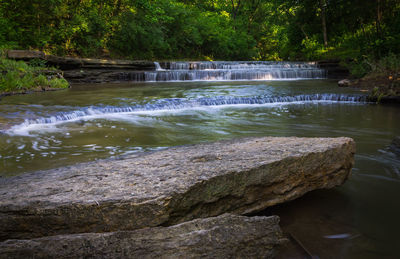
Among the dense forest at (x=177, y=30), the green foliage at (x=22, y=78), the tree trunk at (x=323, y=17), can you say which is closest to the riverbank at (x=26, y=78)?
the green foliage at (x=22, y=78)

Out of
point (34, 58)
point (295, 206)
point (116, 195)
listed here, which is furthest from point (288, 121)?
point (34, 58)

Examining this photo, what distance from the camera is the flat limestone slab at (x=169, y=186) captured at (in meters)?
1.76

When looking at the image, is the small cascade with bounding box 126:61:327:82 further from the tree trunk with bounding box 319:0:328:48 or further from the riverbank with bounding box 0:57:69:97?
the riverbank with bounding box 0:57:69:97

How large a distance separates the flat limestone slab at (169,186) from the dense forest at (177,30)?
13780mm

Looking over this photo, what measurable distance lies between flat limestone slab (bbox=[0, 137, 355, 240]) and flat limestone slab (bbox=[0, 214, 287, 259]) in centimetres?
24

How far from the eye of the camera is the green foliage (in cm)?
1125

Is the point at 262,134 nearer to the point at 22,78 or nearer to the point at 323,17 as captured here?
the point at 22,78

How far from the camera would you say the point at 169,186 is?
201 cm

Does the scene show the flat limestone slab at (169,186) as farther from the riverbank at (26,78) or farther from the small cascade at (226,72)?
the small cascade at (226,72)

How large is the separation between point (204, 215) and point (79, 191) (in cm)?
84

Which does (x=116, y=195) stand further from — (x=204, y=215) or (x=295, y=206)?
(x=295, y=206)

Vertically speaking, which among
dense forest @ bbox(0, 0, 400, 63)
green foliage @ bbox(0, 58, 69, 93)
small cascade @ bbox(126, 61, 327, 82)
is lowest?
green foliage @ bbox(0, 58, 69, 93)

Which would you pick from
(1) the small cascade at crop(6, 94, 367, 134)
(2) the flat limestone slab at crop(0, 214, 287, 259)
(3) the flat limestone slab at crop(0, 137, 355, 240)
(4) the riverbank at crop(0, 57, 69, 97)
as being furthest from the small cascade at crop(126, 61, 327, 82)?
(2) the flat limestone slab at crop(0, 214, 287, 259)

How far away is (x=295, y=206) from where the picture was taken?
2.57 m
